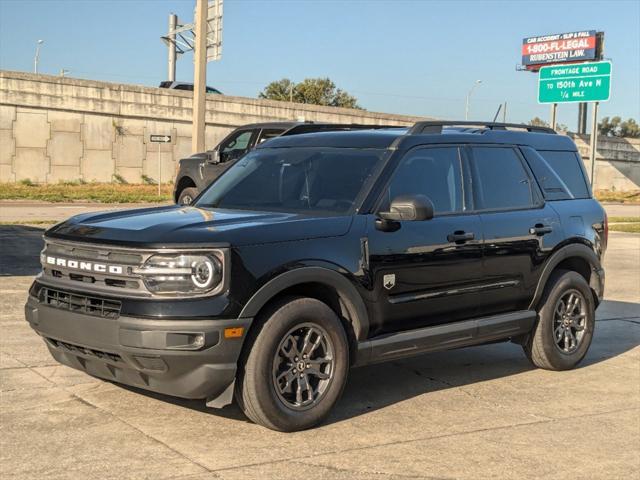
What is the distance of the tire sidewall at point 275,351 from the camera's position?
201 inches

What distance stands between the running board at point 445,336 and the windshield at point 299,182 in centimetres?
91

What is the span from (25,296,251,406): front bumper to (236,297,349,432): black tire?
0.12m

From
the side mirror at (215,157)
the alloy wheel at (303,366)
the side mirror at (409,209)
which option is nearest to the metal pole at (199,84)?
the side mirror at (215,157)

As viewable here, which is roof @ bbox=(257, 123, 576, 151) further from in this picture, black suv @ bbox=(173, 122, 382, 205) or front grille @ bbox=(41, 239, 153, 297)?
black suv @ bbox=(173, 122, 382, 205)

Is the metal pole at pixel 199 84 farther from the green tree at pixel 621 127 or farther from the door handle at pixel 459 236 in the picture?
the green tree at pixel 621 127

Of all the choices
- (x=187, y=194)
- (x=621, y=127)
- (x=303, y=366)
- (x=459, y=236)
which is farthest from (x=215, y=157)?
(x=621, y=127)

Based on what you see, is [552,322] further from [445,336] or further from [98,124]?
[98,124]

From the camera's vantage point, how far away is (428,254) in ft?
19.8

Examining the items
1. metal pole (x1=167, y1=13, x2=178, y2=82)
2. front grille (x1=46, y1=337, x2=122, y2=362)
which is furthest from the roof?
metal pole (x1=167, y1=13, x2=178, y2=82)

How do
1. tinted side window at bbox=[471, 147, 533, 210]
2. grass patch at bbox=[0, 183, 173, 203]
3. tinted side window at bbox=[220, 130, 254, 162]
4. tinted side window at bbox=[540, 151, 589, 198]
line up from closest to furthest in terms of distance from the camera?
tinted side window at bbox=[471, 147, 533, 210]
tinted side window at bbox=[540, 151, 589, 198]
tinted side window at bbox=[220, 130, 254, 162]
grass patch at bbox=[0, 183, 173, 203]

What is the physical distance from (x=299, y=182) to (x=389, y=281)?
3.35ft

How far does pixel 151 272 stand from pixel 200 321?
0.40m

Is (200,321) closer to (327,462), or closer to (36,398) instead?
(327,462)

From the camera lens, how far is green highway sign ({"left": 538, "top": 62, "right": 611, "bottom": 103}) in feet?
117
